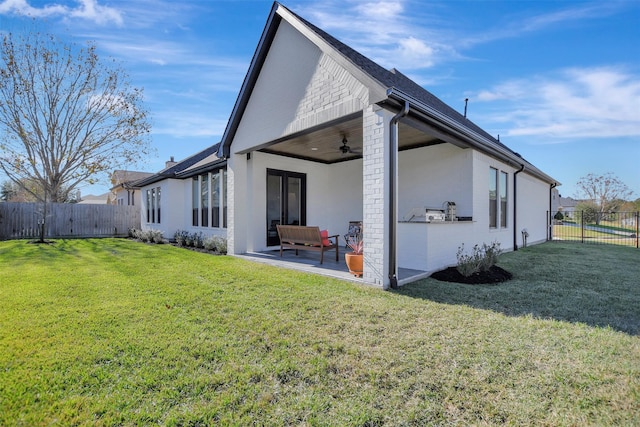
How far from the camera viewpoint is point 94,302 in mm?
4625

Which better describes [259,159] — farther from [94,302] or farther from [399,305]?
[399,305]

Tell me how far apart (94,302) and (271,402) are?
3934mm

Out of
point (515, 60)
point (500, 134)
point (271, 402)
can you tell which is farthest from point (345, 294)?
point (500, 134)

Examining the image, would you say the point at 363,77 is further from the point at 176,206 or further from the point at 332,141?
the point at 176,206

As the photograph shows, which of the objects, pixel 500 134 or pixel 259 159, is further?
pixel 500 134

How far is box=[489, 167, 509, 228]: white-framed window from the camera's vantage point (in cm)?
950

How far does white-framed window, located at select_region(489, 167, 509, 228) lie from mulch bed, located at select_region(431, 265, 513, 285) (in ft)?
11.2

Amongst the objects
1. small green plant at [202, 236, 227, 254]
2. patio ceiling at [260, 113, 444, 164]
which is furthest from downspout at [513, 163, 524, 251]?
small green plant at [202, 236, 227, 254]

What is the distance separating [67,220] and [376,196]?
1901cm

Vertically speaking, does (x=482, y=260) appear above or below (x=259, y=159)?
below

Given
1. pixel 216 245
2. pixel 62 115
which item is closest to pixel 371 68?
pixel 216 245

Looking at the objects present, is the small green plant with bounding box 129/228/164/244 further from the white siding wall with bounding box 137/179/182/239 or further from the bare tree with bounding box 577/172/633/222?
the bare tree with bounding box 577/172/633/222

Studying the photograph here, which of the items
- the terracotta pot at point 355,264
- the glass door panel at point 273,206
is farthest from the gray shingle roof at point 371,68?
the glass door panel at point 273,206

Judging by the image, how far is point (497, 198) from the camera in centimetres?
980
